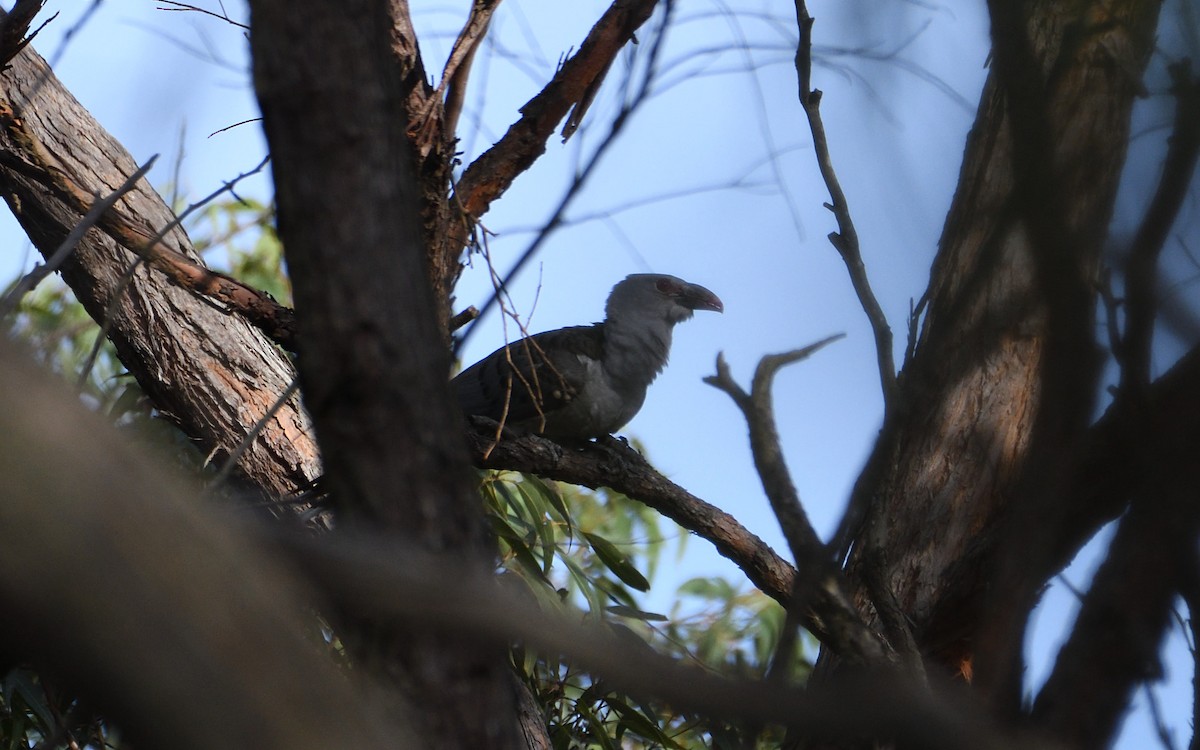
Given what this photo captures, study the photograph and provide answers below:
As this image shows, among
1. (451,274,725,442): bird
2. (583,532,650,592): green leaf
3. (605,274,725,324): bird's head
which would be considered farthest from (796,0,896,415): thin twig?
(605,274,725,324): bird's head

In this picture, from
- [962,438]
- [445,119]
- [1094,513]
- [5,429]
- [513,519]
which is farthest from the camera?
[513,519]

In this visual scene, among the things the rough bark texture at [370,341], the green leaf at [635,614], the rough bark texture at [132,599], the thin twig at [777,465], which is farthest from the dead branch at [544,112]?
the rough bark texture at [132,599]

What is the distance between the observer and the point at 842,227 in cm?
208

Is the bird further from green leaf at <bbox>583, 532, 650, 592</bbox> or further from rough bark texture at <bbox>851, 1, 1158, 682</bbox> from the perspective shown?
rough bark texture at <bbox>851, 1, 1158, 682</bbox>

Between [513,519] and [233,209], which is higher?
[233,209]

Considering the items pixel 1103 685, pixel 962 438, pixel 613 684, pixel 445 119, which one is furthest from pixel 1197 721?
pixel 445 119

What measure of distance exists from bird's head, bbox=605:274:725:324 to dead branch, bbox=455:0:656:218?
6.61 ft

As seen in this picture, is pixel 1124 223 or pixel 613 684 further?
pixel 1124 223

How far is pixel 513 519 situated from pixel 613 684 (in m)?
3.27

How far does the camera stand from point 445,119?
2.80 metres

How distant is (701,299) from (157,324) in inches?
97.6

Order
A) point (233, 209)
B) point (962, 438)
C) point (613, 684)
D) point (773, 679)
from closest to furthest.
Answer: point (613, 684) < point (773, 679) < point (962, 438) < point (233, 209)

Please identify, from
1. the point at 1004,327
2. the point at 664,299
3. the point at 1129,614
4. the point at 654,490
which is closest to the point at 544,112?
the point at 654,490

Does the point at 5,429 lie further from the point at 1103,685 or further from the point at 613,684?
the point at 1103,685
